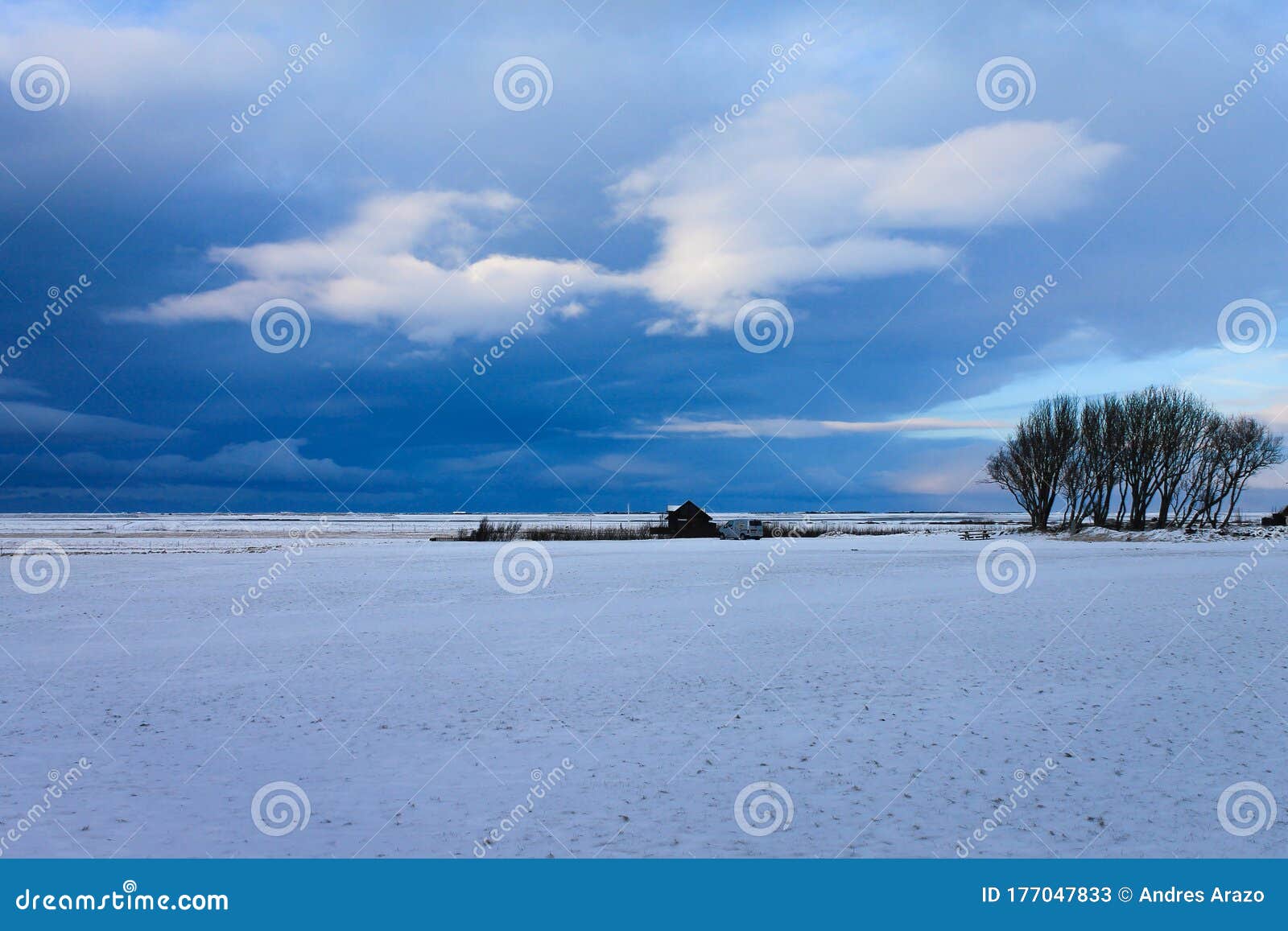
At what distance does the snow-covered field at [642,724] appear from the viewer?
7004mm

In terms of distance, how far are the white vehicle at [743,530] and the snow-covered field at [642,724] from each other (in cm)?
5113

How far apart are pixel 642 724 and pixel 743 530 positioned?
64.3m

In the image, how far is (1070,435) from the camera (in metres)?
87.7

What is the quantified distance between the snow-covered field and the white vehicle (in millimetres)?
51131

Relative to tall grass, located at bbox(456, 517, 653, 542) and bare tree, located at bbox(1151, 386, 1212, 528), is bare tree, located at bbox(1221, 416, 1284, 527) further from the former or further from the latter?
tall grass, located at bbox(456, 517, 653, 542)

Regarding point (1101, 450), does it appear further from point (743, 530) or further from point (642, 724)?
point (642, 724)

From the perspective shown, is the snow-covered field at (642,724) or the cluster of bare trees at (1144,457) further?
the cluster of bare trees at (1144,457)

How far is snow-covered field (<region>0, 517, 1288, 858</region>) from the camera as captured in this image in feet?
23.0

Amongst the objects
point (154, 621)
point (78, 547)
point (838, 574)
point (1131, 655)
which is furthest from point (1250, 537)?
point (78, 547)

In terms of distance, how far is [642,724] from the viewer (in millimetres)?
10109

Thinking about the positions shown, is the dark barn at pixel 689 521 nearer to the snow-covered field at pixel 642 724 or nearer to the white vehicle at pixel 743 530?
the white vehicle at pixel 743 530

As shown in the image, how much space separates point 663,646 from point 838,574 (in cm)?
1755

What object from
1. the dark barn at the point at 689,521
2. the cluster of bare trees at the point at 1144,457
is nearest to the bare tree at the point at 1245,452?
the cluster of bare trees at the point at 1144,457

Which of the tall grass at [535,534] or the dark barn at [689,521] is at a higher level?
the dark barn at [689,521]
